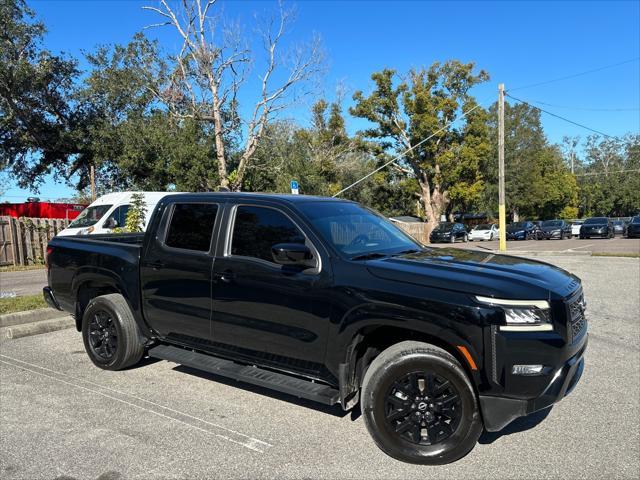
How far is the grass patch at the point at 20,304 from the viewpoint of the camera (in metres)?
7.34

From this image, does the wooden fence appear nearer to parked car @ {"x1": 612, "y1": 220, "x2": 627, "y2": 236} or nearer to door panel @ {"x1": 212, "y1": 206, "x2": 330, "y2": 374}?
door panel @ {"x1": 212, "y1": 206, "x2": 330, "y2": 374}

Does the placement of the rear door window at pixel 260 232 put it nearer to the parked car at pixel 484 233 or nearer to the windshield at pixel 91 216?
the windshield at pixel 91 216

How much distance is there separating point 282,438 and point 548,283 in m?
2.22

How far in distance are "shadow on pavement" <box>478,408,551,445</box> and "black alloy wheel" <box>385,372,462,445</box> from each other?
21.9 inches

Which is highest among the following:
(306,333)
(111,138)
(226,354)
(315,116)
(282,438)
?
(315,116)

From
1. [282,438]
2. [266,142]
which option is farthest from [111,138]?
[282,438]

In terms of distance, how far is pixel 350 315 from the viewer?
3510 mm

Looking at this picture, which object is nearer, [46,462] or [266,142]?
[46,462]

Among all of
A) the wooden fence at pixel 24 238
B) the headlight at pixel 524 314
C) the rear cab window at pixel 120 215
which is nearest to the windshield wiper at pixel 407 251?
the headlight at pixel 524 314

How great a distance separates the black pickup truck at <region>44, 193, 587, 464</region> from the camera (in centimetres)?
313

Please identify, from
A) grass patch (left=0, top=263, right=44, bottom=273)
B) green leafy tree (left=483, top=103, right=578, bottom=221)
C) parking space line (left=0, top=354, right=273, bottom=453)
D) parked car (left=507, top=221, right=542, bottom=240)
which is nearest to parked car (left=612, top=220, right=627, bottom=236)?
green leafy tree (left=483, top=103, right=578, bottom=221)

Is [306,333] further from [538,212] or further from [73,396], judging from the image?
[538,212]

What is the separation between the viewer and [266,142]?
29328mm

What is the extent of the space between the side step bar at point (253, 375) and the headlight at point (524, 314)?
1332 mm
